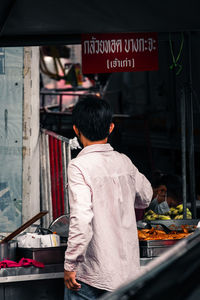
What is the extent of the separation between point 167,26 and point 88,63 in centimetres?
85

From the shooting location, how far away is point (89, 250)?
9.97ft

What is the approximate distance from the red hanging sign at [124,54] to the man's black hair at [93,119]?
5.39 feet

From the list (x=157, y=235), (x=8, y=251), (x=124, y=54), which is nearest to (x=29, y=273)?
(x=8, y=251)

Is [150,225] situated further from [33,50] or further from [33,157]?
[33,50]

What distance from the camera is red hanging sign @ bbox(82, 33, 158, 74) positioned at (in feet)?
15.4

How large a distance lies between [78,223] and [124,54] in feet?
7.56

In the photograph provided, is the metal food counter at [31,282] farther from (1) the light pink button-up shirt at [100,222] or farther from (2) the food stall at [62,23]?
(1) the light pink button-up shirt at [100,222]

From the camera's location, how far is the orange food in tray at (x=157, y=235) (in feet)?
13.0

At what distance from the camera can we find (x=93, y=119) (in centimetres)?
309

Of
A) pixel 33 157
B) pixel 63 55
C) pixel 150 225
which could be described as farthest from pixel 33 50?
pixel 63 55

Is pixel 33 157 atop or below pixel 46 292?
atop

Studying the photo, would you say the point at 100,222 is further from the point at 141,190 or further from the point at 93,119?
the point at 93,119

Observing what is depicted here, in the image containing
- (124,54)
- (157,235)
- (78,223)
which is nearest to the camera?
(78,223)

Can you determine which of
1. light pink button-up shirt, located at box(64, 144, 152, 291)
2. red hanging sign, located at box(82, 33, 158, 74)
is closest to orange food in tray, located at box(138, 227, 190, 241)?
light pink button-up shirt, located at box(64, 144, 152, 291)
